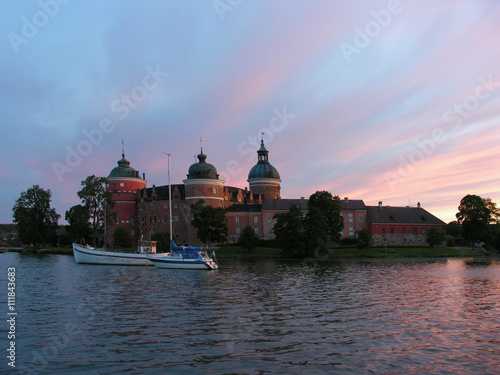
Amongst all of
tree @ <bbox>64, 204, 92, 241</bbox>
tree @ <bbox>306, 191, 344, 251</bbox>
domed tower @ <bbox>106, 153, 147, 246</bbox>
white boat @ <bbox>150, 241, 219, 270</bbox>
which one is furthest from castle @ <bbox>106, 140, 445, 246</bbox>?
white boat @ <bbox>150, 241, 219, 270</bbox>

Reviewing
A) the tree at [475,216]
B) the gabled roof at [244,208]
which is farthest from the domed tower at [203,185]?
the tree at [475,216]

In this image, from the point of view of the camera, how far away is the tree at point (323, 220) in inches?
3223

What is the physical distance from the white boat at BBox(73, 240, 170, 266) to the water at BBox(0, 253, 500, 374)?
2893 cm

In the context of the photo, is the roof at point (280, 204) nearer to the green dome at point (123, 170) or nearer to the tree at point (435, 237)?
the tree at point (435, 237)

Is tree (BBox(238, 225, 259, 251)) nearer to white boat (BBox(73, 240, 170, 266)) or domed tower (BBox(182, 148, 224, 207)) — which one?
domed tower (BBox(182, 148, 224, 207))

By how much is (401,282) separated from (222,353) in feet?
94.3

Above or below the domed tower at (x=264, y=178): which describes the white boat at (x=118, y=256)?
below

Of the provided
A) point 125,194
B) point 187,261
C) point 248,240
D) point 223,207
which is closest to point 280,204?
point 223,207

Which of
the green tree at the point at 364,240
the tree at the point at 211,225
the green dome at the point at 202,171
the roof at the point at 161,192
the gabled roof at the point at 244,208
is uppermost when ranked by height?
the green dome at the point at 202,171

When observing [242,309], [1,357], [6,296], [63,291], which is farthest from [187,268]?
[1,357]

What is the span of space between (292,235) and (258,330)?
6127cm

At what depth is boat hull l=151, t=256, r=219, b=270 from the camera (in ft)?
187

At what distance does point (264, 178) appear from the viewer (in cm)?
13612

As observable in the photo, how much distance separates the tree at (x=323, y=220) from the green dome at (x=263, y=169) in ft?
145
